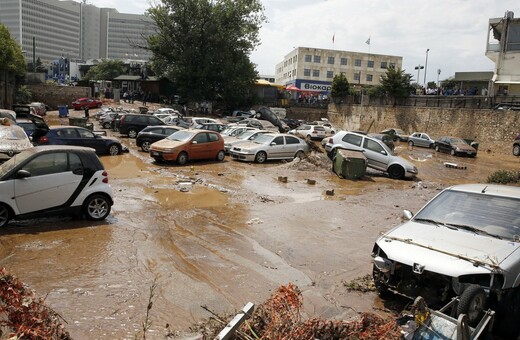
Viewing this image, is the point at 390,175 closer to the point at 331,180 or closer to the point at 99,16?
the point at 331,180

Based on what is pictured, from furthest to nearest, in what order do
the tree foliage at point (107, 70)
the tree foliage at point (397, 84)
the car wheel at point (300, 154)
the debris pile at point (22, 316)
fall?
the tree foliage at point (107, 70)
the tree foliage at point (397, 84)
the car wheel at point (300, 154)
the debris pile at point (22, 316)

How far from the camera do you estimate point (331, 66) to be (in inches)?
3548

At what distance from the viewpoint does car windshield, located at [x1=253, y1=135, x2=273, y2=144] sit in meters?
21.3

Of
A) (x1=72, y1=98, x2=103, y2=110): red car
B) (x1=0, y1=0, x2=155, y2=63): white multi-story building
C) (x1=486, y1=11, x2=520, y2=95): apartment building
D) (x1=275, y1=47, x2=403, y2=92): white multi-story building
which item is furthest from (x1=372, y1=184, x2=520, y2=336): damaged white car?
(x1=0, y1=0, x2=155, y2=63): white multi-story building

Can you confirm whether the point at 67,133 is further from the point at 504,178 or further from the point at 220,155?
the point at 504,178

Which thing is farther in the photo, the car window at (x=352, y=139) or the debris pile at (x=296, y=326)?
the car window at (x=352, y=139)

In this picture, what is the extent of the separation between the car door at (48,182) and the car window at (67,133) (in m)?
10.4

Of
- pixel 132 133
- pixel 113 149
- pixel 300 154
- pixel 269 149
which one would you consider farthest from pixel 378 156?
pixel 132 133

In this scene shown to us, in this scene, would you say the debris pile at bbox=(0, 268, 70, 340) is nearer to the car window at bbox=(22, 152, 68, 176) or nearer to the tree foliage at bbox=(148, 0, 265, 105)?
the car window at bbox=(22, 152, 68, 176)

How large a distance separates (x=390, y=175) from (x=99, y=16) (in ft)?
635

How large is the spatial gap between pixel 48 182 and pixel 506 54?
45.1 metres

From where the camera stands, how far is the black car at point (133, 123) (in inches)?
1058

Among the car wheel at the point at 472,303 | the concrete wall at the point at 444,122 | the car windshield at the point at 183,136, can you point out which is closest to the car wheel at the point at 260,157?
the car windshield at the point at 183,136

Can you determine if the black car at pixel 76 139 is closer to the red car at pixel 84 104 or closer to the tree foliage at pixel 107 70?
the red car at pixel 84 104
